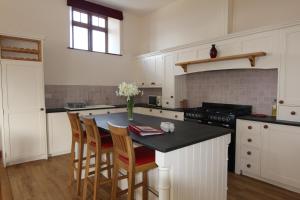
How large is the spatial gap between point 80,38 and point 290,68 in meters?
4.17

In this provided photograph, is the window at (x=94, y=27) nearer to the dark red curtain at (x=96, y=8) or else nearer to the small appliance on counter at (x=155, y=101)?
the dark red curtain at (x=96, y=8)

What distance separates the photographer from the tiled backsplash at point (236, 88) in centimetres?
316

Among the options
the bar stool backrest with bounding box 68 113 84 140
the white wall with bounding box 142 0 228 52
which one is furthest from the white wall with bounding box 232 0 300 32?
the bar stool backrest with bounding box 68 113 84 140

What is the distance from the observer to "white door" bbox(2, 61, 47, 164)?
3271mm

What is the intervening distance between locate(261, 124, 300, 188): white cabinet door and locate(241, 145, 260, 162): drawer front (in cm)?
7

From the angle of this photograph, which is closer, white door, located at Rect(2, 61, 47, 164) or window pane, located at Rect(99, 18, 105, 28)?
white door, located at Rect(2, 61, 47, 164)

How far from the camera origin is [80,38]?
15.3 ft

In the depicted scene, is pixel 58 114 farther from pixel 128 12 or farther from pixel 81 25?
pixel 128 12

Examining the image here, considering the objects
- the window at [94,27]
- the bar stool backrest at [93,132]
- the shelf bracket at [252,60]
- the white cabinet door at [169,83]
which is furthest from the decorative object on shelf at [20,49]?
the shelf bracket at [252,60]

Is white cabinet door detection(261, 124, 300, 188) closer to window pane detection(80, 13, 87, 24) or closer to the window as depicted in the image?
the window

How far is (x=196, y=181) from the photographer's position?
1802mm

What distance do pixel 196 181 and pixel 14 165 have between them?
123 inches

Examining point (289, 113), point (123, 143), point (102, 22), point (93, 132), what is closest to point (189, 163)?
point (123, 143)

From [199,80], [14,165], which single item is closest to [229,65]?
[199,80]
